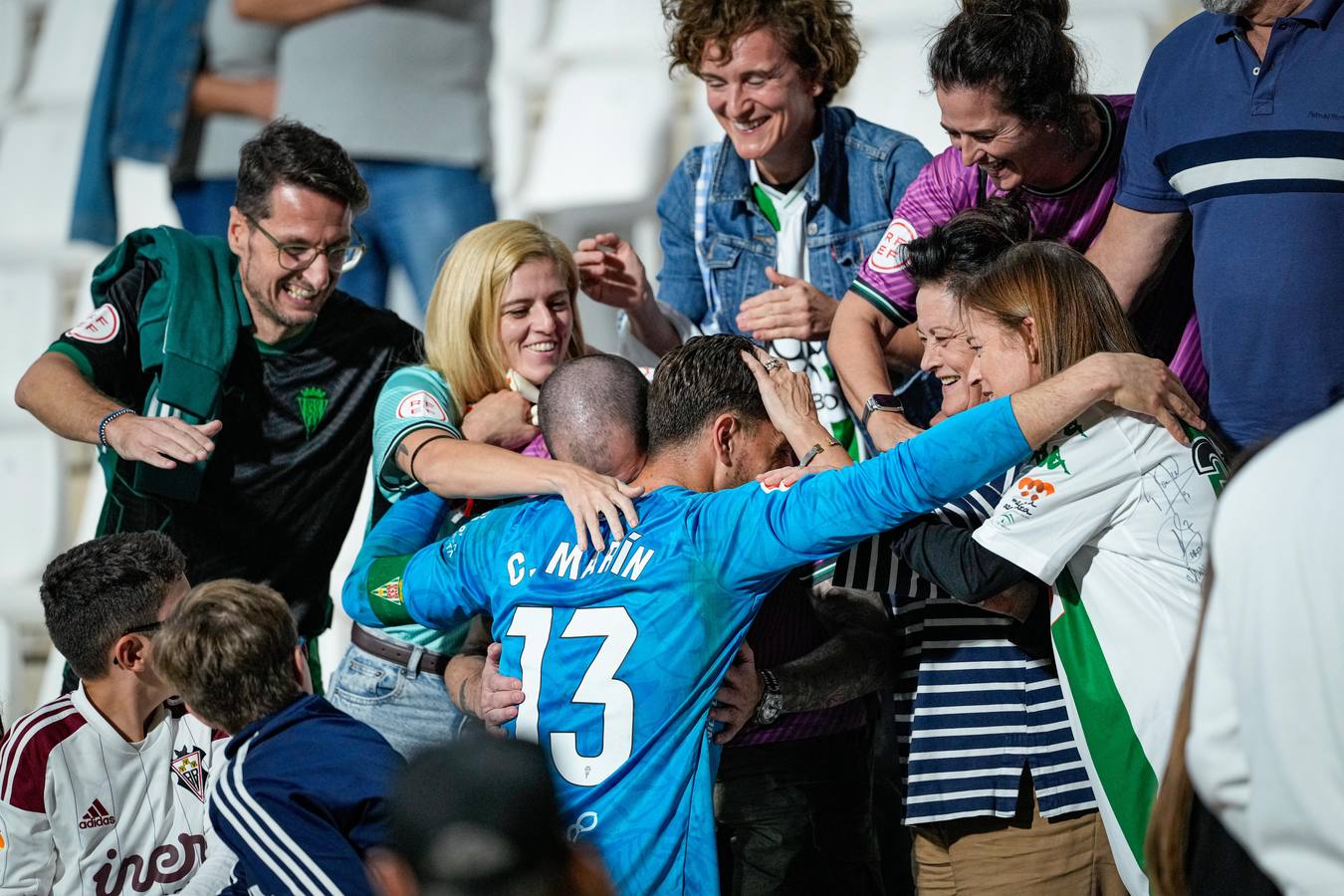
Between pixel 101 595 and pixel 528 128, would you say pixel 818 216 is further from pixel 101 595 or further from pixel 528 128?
pixel 528 128

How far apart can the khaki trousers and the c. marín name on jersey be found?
2.33 feet

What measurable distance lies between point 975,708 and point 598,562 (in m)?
0.66

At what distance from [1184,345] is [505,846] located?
70.4 inches

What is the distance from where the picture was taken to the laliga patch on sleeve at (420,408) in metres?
2.70

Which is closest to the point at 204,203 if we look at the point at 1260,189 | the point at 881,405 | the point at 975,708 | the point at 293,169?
the point at 293,169

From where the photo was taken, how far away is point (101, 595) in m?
2.51

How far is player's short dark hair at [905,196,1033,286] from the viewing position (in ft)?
7.45

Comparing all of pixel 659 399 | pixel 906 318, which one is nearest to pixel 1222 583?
pixel 659 399

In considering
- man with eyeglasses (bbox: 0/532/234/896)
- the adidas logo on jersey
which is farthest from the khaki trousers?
the adidas logo on jersey

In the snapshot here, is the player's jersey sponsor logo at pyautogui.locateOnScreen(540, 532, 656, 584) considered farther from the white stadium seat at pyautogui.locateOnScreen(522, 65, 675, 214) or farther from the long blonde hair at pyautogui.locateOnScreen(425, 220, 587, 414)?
the white stadium seat at pyautogui.locateOnScreen(522, 65, 675, 214)

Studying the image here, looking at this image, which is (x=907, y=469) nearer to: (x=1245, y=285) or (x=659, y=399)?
(x=659, y=399)

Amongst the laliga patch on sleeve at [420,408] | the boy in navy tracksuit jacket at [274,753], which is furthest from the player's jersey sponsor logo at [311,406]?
the boy in navy tracksuit jacket at [274,753]
